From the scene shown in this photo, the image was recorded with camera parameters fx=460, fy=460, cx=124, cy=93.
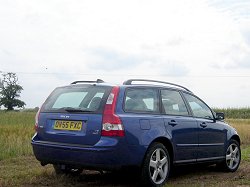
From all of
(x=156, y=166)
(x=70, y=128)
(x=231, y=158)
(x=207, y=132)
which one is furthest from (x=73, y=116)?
(x=231, y=158)

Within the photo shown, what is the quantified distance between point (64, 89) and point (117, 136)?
1.45m

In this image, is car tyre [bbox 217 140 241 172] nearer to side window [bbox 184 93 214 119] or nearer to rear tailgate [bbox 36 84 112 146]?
side window [bbox 184 93 214 119]

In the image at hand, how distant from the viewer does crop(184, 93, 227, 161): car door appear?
27.6 feet

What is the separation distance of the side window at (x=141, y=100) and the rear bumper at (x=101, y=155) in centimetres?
63

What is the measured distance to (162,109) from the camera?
25.0ft

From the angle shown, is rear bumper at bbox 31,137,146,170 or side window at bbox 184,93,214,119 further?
side window at bbox 184,93,214,119

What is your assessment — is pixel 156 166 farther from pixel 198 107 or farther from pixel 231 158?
pixel 231 158

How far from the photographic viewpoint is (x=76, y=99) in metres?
7.18

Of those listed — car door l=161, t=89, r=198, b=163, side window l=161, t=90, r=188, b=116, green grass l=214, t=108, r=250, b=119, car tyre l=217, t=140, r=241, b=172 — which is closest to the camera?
car door l=161, t=89, r=198, b=163

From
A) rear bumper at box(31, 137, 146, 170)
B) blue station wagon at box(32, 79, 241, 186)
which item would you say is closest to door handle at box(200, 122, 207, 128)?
blue station wagon at box(32, 79, 241, 186)

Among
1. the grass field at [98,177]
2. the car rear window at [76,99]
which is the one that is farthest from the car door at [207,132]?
the car rear window at [76,99]

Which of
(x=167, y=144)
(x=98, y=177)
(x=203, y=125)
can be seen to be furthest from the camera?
(x=203, y=125)

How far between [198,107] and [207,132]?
0.52 meters

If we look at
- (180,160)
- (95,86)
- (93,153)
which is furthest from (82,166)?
(180,160)
